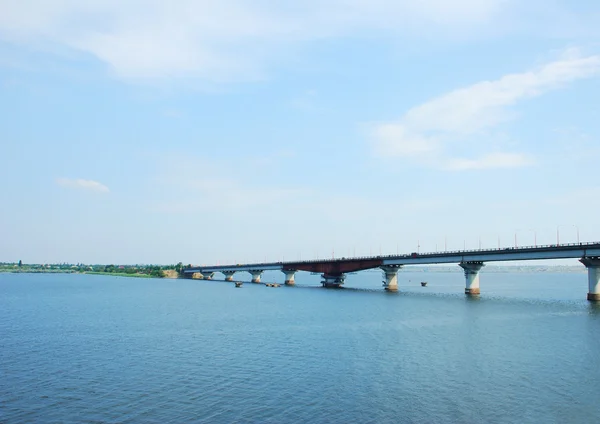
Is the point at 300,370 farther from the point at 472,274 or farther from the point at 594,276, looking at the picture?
the point at 472,274

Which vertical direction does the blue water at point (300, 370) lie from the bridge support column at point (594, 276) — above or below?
below

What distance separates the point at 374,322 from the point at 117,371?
52474 millimetres

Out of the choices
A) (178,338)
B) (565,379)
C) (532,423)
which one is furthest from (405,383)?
(178,338)

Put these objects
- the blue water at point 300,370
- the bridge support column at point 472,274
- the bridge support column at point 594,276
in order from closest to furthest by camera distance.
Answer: the blue water at point 300,370, the bridge support column at point 594,276, the bridge support column at point 472,274

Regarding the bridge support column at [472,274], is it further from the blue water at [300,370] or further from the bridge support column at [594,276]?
the blue water at [300,370]

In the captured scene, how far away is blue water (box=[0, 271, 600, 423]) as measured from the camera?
39.8m

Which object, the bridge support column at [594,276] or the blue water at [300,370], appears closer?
the blue water at [300,370]

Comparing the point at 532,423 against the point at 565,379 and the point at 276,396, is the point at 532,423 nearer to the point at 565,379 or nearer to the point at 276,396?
the point at 565,379

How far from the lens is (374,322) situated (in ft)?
303

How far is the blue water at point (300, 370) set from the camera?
39.8m

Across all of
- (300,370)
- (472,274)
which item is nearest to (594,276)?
(472,274)

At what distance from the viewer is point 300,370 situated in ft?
176

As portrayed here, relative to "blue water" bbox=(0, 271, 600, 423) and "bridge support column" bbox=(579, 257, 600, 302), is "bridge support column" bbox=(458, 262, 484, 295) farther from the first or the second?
"blue water" bbox=(0, 271, 600, 423)

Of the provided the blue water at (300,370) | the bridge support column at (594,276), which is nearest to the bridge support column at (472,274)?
the bridge support column at (594,276)
